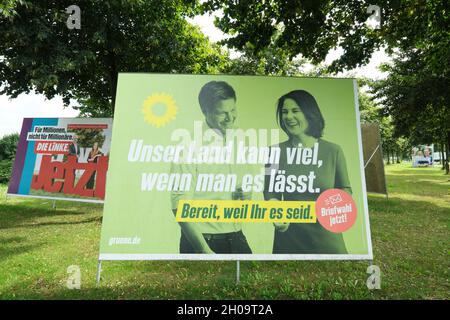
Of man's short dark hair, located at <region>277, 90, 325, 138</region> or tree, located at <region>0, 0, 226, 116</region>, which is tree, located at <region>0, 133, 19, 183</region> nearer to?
tree, located at <region>0, 0, 226, 116</region>

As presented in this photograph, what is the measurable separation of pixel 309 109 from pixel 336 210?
1.71m

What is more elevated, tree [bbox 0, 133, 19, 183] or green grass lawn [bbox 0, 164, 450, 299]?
tree [bbox 0, 133, 19, 183]

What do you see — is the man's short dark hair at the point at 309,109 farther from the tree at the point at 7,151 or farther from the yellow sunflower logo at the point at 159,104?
the tree at the point at 7,151

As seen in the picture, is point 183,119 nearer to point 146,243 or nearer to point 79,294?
point 146,243

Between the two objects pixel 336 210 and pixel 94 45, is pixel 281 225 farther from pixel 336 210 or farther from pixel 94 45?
pixel 94 45

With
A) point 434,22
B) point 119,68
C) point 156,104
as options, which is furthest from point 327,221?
point 119,68

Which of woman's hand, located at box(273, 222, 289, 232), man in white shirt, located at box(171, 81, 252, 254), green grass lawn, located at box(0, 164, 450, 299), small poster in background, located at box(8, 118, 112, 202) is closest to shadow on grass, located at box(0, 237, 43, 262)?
green grass lawn, located at box(0, 164, 450, 299)

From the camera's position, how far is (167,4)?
13.3m

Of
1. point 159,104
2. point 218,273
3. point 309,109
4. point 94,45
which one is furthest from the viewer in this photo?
point 94,45

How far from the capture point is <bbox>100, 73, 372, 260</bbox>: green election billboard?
5.12 metres

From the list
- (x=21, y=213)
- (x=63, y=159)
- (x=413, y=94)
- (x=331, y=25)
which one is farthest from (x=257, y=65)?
(x=21, y=213)

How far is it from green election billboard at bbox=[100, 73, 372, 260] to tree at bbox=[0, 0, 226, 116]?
199 inches

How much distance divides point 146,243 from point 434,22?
9.14 metres

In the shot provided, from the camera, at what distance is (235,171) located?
5.30 m
